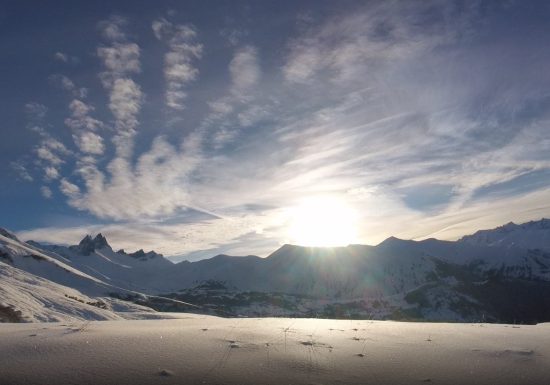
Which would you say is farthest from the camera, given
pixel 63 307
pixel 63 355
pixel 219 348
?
pixel 63 307

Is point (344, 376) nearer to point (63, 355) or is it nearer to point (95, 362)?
point (95, 362)

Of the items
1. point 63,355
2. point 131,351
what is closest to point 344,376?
point 131,351

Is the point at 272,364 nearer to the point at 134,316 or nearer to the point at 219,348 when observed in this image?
the point at 219,348

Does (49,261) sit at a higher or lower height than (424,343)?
higher

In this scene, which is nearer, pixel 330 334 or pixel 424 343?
pixel 424 343

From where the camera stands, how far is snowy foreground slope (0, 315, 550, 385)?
633 cm

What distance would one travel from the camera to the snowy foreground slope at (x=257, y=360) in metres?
6.33

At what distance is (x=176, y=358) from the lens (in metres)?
7.32

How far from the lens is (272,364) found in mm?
7285

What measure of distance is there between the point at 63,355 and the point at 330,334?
692 cm

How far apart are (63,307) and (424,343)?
43.8 m

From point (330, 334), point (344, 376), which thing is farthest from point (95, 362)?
point (330, 334)

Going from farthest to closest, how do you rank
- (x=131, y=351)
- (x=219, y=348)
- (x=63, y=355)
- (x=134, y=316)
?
(x=134, y=316), (x=219, y=348), (x=131, y=351), (x=63, y=355)

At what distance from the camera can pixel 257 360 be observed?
295 inches
